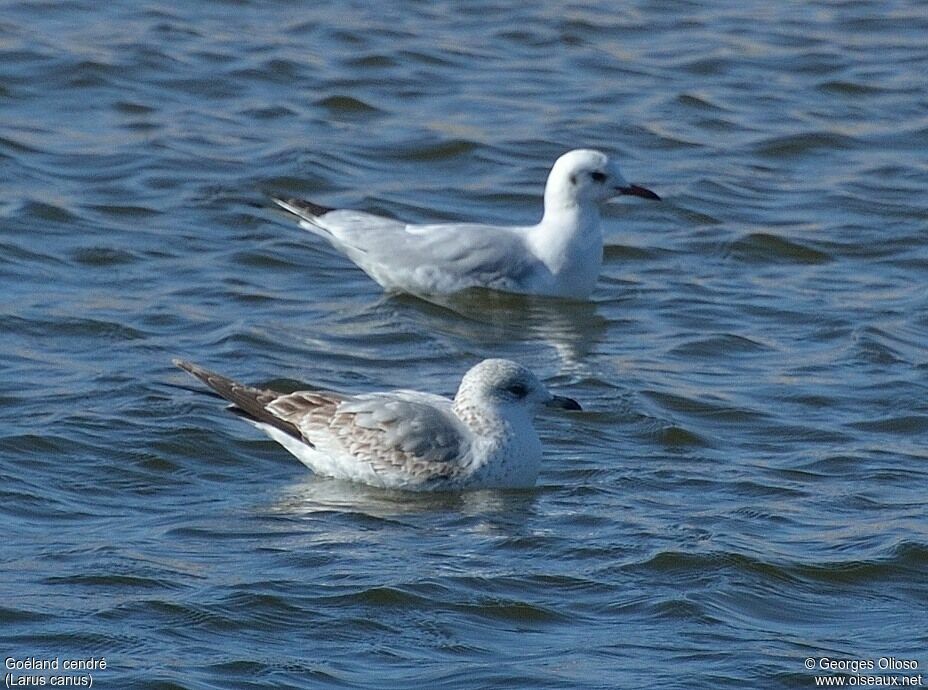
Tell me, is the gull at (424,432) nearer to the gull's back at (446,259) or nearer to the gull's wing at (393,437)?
the gull's wing at (393,437)

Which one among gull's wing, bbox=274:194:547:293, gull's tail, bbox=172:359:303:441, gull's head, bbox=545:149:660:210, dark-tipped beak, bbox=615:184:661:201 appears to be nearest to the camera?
gull's tail, bbox=172:359:303:441

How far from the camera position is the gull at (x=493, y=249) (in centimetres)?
1179

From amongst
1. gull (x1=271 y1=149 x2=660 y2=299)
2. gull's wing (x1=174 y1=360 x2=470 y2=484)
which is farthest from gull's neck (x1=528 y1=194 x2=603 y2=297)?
gull's wing (x1=174 y1=360 x2=470 y2=484)

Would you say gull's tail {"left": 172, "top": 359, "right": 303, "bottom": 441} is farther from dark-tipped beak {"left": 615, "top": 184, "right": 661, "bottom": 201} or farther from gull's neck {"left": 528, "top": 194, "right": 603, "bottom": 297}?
dark-tipped beak {"left": 615, "top": 184, "right": 661, "bottom": 201}

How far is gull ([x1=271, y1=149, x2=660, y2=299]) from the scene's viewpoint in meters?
11.8

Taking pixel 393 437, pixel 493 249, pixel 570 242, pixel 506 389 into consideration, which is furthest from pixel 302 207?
pixel 393 437

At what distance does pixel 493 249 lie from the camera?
1184 cm

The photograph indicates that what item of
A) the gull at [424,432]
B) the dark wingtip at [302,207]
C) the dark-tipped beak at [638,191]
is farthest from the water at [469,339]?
the dark-tipped beak at [638,191]

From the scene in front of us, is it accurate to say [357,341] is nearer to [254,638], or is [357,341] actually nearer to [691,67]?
[254,638]

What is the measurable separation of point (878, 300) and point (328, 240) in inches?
116

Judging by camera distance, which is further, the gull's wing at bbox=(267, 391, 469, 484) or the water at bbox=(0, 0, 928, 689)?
the gull's wing at bbox=(267, 391, 469, 484)

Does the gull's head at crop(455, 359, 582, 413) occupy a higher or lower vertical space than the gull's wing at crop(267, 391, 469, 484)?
higher

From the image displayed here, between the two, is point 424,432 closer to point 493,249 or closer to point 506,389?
point 506,389

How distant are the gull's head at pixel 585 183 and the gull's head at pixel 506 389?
10.5ft
